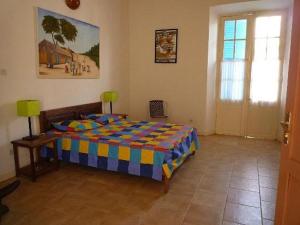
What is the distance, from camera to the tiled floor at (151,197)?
2140 millimetres

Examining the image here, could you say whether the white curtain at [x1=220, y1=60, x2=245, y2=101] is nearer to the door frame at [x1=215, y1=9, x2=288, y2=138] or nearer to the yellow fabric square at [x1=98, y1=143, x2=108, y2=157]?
the door frame at [x1=215, y1=9, x2=288, y2=138]

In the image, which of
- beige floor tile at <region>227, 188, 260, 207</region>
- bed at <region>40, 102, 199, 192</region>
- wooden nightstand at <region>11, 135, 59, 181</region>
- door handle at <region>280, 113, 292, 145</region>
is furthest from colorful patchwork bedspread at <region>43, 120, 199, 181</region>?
door handle at <region>280, 113, 292, 145</region>

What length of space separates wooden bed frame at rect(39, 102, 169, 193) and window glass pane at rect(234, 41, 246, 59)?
3.21 metres

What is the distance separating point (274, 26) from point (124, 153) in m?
4.12

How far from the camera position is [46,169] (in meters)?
3.04

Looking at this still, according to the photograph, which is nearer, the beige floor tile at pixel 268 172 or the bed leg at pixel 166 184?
the bed leg at pixel 166 184

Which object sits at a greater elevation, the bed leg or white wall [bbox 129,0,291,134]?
white wall [bbox 129,0,291,134]

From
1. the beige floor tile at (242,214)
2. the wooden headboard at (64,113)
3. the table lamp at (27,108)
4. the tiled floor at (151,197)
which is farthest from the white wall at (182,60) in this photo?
Result: the table lamp at (27,108)

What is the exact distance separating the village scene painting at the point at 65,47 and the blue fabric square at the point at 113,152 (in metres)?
1.48

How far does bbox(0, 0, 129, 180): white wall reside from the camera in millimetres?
2791

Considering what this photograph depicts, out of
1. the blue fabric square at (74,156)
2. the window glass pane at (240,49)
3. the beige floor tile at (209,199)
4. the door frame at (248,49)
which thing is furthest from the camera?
the window glass pane at (240,49)

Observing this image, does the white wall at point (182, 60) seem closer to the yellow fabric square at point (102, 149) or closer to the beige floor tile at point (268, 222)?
the yellow fabric square at point (102, 149)

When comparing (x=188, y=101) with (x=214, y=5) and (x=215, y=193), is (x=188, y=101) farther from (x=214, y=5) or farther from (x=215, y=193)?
(x=215, y=193)

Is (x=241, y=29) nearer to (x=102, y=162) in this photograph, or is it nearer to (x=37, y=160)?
(x=102, y=162)
